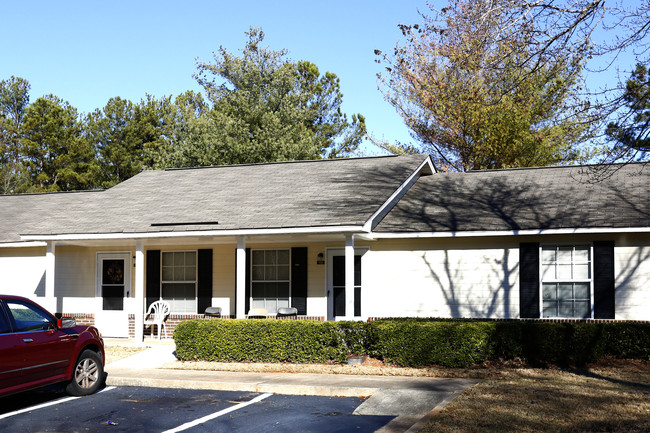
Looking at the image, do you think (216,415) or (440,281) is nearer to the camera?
(216,415)

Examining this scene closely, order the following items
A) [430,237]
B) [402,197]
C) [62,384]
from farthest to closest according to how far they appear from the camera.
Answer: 1. [402,197]
2. [430,237]
3. [62,384]

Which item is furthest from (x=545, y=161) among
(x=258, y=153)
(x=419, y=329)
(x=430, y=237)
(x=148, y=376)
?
(x=148, y=376)

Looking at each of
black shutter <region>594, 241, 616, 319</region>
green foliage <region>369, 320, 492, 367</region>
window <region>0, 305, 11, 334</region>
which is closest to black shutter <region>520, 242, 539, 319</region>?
black shutter <region>594, 241, 616, 319</region>

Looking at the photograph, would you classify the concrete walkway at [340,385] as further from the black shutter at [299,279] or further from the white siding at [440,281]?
the white siding at [440,281]

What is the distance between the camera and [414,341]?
1348 centimetres

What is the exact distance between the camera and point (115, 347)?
16938 mm

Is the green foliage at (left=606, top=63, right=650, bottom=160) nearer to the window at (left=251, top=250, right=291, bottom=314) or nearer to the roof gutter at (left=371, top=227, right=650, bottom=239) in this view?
the roof gutter at (left=371, top=227, right=650, bottom=239)

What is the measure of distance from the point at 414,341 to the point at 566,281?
4.34 meters

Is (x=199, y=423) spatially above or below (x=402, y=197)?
below

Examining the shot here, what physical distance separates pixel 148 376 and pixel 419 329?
4995 millimetres

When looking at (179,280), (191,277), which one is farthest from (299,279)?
(179,280)


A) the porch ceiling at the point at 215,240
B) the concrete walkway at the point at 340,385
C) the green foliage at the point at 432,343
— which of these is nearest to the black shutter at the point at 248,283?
the porch ceiling at the point at 215,240

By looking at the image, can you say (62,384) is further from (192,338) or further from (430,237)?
(430,237)

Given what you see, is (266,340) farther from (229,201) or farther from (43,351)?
(43,351)
